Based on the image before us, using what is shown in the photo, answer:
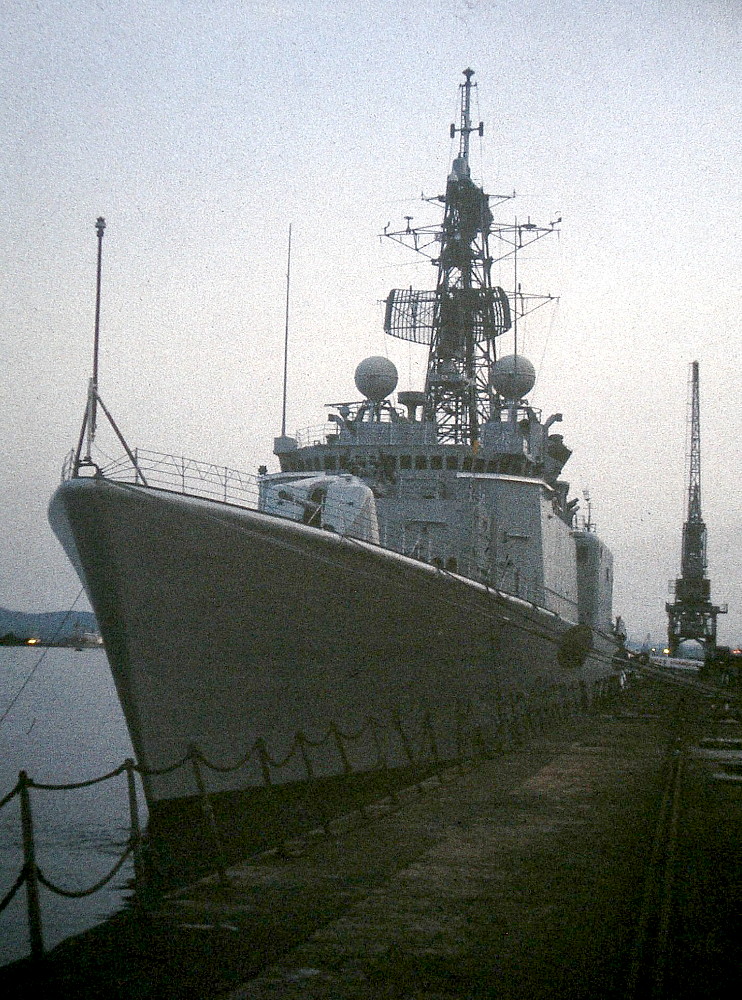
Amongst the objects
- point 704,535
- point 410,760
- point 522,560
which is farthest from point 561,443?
point 704,535

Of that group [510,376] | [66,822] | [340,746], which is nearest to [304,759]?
[340,746]

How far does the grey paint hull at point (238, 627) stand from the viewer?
30.8ft

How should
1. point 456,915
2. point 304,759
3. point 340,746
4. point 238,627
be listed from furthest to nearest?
point 238,627
point 340,746
point 304,759
point 456,915

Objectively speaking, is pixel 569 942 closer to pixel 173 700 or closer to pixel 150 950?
pixel 150 950

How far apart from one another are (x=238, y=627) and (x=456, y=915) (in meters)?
4.32

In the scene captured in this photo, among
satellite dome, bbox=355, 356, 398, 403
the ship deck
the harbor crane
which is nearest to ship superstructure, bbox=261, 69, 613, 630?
satellite dome, bbox=355, 356, 398, 403

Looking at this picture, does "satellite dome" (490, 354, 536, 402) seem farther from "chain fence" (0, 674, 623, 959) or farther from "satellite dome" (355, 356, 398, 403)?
"chain fence" (0, 674, 623, 959)

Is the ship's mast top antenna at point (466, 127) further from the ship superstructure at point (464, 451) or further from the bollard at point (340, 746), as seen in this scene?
the bollard at point (340, 746)

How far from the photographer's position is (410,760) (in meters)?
11.5

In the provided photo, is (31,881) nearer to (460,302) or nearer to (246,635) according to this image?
(246,635)

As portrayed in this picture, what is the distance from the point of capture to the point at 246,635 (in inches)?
392

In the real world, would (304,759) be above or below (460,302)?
below

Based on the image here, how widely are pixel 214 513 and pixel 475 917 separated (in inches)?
191

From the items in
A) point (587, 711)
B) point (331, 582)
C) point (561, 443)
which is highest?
point (561, 443)
